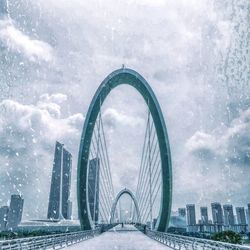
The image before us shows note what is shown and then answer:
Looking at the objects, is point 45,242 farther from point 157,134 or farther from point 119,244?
point 157,134

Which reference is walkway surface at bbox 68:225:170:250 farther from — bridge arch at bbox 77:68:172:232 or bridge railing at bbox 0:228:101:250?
bridge arch at bbox 77:68:172:232

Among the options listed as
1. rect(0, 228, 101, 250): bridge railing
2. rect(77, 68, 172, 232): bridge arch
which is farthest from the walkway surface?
rect(77, 68, 172, 232): bridge arch

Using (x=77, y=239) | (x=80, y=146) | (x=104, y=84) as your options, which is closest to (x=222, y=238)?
(x=77, y=239)

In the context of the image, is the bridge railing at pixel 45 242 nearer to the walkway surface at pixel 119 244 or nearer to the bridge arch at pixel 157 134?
the walkway surface at pixel 119 244

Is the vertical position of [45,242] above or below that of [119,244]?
above

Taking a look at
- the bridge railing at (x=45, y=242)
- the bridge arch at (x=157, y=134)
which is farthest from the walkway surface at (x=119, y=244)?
the bridge arch at (x=157, y=134)

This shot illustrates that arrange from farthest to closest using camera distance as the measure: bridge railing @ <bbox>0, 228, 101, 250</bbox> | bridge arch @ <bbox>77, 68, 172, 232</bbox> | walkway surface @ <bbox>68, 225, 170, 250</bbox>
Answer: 1. bridge arch @ <bbox>77, 68, 172, 232</bbox>
2. walkway surface @ <bbox>68, 225, 170, 250</bbox>
3. bridge railing @ <bbox>0, 228, 101, 250</bbox>

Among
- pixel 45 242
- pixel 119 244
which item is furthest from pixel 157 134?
pixel 45 242

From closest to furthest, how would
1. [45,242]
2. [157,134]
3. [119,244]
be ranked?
[45,242] → [119,244] → [157,134]

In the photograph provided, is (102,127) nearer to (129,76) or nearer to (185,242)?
(129,76)
